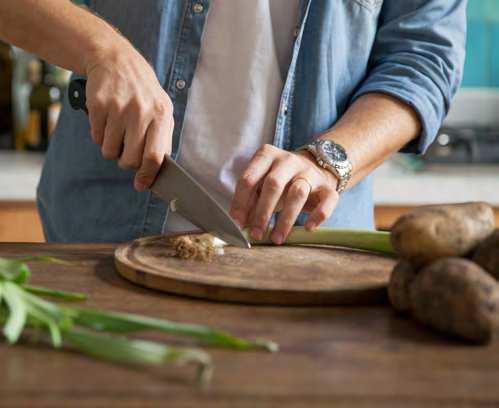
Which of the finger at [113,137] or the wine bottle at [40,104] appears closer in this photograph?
the finger at [113,137]

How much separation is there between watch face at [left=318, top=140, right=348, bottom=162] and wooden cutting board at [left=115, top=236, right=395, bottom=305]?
172 millimetres

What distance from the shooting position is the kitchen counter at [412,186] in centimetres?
237

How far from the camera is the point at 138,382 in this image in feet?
2.57

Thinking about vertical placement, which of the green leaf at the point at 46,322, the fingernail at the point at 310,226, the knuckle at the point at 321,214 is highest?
the green leaf at the point at 46,322

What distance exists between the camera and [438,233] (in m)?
0.99

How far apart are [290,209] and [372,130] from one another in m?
0.27

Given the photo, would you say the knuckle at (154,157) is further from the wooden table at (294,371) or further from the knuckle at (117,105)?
the wooden table at (294,371)

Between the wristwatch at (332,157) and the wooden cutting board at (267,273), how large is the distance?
159mm

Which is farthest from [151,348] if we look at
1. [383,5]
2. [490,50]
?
[490,50]

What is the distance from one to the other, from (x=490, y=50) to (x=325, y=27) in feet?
5.26

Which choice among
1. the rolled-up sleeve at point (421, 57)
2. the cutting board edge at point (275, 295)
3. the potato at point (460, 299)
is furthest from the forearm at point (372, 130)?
the potato at point (460, 299)

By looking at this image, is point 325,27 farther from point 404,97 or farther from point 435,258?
point 435,258

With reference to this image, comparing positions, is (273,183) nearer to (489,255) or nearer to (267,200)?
(267,200)

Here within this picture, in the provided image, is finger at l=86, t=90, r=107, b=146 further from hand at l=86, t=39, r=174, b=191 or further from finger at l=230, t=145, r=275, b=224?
finger at l=230, t=145, r=275, b=224
